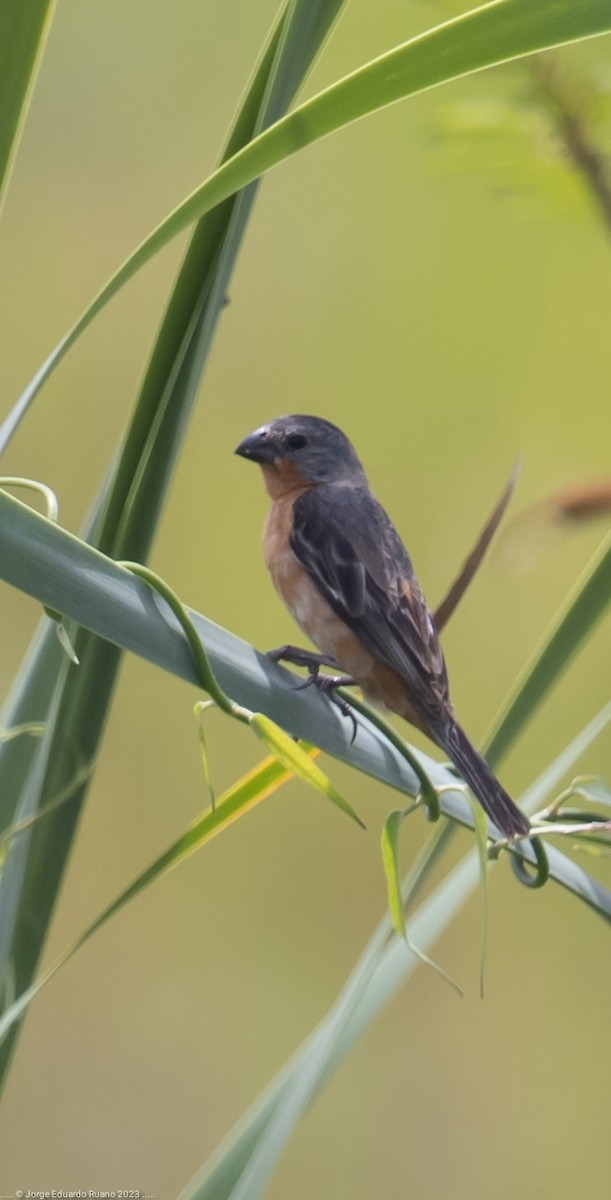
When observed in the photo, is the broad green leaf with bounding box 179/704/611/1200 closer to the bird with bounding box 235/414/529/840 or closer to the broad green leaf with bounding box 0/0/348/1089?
the bird with bounding box 235/414/529/840

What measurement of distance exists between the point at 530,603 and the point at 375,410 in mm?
624

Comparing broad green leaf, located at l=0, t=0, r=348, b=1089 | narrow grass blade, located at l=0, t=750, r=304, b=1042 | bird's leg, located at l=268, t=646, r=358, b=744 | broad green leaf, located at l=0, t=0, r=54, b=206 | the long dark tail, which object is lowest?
the long dark tail

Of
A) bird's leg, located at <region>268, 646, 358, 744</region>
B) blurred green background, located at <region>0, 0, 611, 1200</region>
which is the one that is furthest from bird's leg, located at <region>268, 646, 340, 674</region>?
blurred green background, located at <region>0, 0, 611, 1200</region>

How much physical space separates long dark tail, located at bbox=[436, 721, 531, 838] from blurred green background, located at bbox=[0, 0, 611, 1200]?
4.75 ft

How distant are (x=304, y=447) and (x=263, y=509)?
138 centimetres

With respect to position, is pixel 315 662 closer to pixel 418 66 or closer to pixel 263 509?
pixel 418 66

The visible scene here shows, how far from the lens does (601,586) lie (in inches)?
33.0

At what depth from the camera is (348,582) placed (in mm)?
1259

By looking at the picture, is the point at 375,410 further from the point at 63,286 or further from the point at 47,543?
the point at 47,543

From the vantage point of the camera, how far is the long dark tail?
88cm

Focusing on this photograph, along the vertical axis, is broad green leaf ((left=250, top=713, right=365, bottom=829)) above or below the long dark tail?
above

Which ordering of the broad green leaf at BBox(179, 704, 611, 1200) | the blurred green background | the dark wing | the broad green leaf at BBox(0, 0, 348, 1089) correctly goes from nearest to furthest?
the broad green leaf at BBox(0, 0, 348, 1089), the broad green leaf at BBox(179, 704, 611, 1200), the dark wing, the blurred green background

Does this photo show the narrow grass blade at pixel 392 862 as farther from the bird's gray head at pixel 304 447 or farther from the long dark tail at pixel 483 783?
the bird's gray head at pixel 304 447

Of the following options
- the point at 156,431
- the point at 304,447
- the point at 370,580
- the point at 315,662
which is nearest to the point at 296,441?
the point at 304,447
